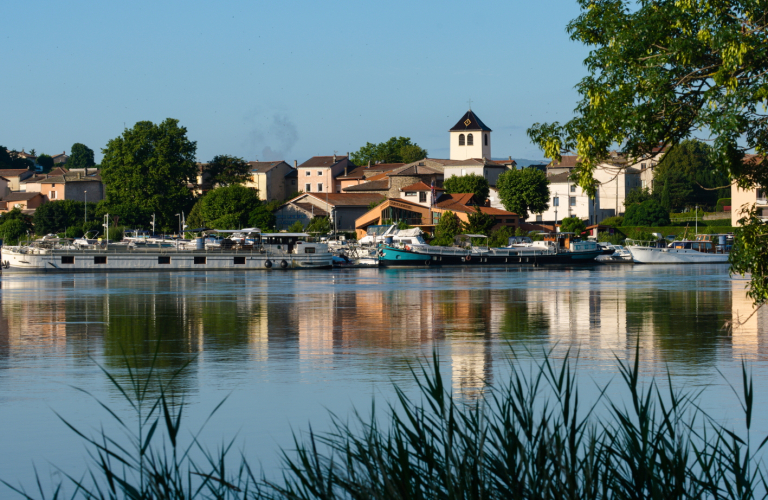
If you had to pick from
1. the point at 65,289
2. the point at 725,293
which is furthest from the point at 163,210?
the point at 725,293

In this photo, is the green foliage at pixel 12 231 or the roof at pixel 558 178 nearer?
the green foliage at pixel 12 231

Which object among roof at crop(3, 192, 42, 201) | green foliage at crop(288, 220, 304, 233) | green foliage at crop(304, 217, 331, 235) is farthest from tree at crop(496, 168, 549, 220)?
roof at crop(3, 192, 42, 201)

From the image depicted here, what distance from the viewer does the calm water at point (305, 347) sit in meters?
11.4

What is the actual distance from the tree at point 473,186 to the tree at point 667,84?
96371mm

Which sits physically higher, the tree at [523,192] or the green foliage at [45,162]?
the green foliage at [45,162]

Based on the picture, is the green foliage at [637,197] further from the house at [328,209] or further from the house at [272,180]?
the house at [272,180]

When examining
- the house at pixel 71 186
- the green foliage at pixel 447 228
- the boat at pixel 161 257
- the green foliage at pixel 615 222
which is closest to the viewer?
the boat at pixel 161 257

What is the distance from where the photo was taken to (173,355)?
17.0 m

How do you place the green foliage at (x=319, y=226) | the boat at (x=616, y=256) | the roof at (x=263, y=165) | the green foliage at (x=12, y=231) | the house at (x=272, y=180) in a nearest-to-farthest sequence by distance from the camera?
the boat at (x=616, y=256) → the green foliage at (x=319, y=226) → the green foliage at (x=12, y=231) → the house at (x=272, y=180) → the roof at (x=263, y=165)

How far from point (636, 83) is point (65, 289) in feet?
115

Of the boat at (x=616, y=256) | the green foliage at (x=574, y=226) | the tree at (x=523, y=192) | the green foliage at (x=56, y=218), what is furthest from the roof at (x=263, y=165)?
the boat at (x=616, y=256)

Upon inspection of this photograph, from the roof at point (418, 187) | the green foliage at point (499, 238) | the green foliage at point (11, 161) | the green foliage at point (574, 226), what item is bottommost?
the green foliage at point (499, 238)

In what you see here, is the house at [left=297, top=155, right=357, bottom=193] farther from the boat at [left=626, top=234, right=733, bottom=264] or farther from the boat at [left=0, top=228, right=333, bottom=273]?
the boat at [left=0, top=228, right=333, bottom=273]

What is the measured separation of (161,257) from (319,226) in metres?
33.9
